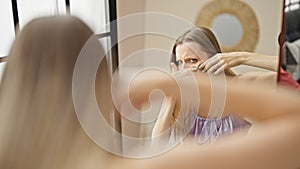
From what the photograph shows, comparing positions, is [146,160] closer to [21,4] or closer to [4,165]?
[4,165]

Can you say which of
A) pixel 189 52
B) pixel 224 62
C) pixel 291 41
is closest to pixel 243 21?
pixel 189 52

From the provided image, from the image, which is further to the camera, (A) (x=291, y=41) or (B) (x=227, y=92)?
(A) (x=291, y=41)

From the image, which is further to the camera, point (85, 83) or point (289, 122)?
point (85, 83)

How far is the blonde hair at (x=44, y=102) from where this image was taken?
1.44 feet

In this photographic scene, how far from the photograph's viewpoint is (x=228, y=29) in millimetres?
1566

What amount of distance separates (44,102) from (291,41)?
52 cm

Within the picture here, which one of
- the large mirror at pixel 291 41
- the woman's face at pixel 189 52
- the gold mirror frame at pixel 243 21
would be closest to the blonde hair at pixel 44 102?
the large mirror at pixel 291 41

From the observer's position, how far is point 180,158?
0.32m

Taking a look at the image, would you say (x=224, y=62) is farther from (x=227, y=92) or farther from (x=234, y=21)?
(x=234, y=21)

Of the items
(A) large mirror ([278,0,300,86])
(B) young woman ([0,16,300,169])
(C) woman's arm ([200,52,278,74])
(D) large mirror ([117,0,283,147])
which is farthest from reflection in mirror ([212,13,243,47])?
(B) young woman ([0,16,300,169])

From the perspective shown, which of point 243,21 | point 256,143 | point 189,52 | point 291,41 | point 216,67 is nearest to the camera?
point 256,143

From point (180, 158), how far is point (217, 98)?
3.2 inches

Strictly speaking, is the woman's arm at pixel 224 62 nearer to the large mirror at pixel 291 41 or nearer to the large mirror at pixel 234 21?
the large mirror at pixel 291 41

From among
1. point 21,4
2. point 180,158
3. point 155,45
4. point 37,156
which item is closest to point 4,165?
point 37,156
